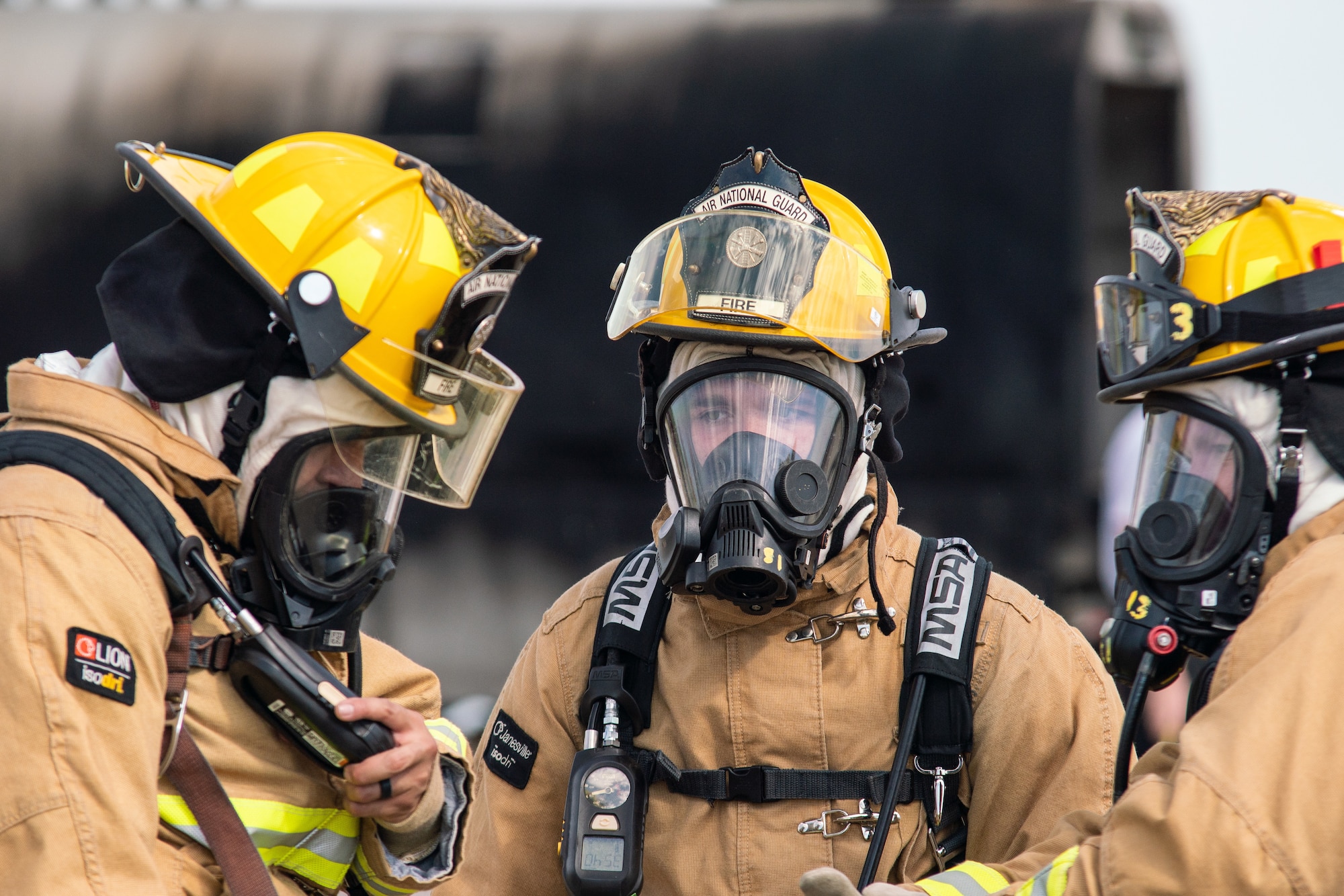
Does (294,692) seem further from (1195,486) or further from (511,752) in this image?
(1195,486)

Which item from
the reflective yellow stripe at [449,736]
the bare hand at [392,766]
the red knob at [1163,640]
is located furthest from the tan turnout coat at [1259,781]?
the reflective yellow stripe at [449,736]

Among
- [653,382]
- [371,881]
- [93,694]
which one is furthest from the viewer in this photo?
[653,382]

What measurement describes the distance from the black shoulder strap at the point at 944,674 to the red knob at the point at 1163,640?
41cm

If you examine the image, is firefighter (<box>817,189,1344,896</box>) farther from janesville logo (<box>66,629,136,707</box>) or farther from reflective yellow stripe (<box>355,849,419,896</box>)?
janesville logo (<box>66,629,136,707</box>)

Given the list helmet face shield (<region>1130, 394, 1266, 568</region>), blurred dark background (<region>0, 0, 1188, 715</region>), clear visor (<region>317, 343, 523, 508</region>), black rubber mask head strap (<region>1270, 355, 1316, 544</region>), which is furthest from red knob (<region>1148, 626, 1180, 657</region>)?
blurred dark background (<region>0, 0, 1188, 715</region>)

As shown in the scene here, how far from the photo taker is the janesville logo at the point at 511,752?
282 centimetres

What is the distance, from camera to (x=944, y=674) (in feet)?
8.39

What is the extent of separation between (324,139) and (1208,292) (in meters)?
1.73

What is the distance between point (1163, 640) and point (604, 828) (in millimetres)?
1116

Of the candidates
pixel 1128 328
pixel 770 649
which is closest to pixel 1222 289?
pixel 1128 328

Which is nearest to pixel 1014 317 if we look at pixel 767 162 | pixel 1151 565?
pixel 767 162

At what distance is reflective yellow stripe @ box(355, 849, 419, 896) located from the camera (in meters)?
2.70

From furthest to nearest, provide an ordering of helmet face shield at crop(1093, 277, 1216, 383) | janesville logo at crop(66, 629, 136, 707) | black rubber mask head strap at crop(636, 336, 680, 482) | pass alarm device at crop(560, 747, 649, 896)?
black rubber mask head strap at crop(636, 336, 680, 482), pass alarm device at crop(560, 747, 649, 896), helmet face shield at crop(1093, 277, 1216, 383), janesville logo at crop(66, 629, 136, 707)

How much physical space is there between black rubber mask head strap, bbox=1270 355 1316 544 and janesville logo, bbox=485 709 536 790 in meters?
1.56
